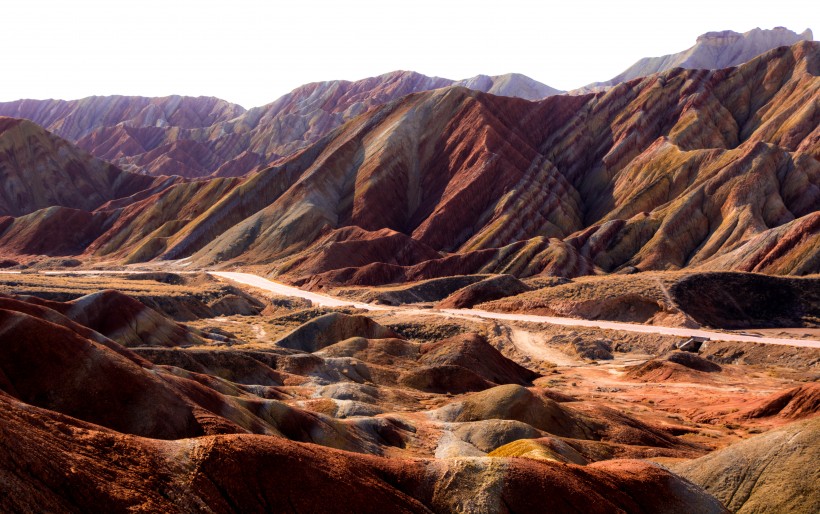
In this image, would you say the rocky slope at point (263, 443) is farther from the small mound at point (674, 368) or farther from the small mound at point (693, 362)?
the small mound at point (693, 362)

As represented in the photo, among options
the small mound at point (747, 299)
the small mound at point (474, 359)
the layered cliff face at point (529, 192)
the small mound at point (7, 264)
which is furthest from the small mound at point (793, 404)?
the small mound at point (7, 264)

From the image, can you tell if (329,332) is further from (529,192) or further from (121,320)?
(529,192)

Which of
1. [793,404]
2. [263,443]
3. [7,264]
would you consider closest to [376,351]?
[793,404]

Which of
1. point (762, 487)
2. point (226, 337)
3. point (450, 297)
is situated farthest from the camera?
point (450, 297)

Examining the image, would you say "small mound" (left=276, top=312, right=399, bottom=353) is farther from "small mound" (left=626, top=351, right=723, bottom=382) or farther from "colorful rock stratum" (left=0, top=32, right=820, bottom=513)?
"small mound" (left=626, top=351, right=723, bottom=382)

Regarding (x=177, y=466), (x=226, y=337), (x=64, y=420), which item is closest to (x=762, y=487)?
(x=177, y=466)

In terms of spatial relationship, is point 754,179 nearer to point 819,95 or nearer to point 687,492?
point 819,95
